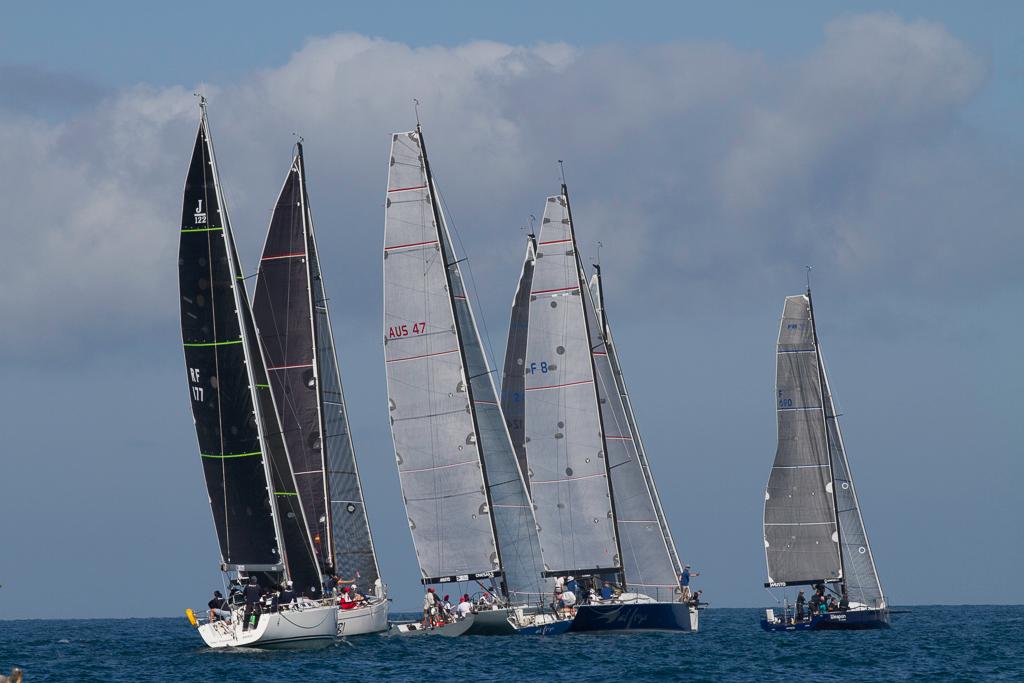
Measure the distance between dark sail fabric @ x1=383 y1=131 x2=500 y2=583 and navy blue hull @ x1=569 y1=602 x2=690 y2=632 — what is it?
412 centimetres

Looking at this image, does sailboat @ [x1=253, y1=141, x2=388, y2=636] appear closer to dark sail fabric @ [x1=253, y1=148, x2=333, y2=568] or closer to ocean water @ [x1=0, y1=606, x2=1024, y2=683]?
dark sail fabric @ [x1=253, y1=148, x2=333, y2=568]

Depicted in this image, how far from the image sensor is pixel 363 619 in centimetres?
4953

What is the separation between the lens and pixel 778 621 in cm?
6344

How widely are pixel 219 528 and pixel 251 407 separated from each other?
3340 mm

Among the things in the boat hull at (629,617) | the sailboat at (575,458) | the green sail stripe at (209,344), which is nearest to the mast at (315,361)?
the sailboat at (575,458)

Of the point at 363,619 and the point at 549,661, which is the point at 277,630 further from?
the point at 363,619

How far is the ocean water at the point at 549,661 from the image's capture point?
1586 inches

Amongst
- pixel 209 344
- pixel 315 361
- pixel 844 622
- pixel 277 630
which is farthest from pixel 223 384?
pixel 844 622

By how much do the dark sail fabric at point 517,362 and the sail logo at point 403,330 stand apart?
8.99 metres

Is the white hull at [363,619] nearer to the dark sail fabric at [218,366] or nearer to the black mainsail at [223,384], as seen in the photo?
the black mainsail at [223,384]

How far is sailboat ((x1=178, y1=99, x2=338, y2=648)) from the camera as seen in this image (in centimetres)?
4219

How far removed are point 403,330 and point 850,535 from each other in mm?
21353

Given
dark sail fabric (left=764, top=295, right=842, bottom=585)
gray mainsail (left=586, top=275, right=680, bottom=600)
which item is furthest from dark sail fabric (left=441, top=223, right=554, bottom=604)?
dark sail fabric (left=764, top=295, right=842, bottom=585)

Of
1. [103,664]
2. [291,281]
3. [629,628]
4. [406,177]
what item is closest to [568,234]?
[406,177]
